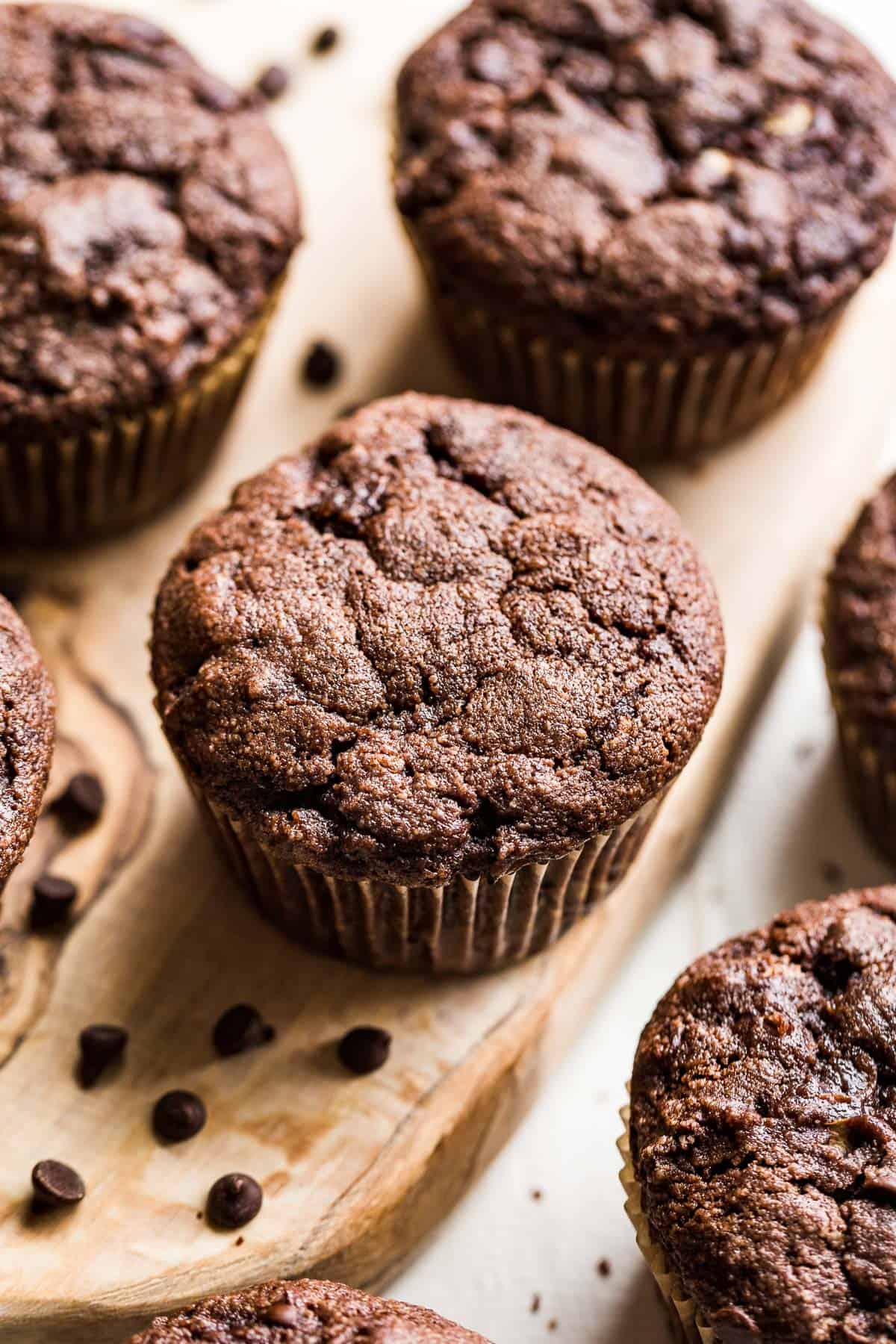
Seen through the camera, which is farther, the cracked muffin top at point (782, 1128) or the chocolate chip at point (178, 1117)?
the chocolate chip at point (178, 1117)

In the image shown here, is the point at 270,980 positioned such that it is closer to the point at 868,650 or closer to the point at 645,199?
the point at 868,650

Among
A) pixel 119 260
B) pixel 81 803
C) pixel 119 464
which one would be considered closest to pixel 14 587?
pixel 119 464

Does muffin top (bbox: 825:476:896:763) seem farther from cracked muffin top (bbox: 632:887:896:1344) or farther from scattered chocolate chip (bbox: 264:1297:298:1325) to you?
scattered chocolate chip (bbox: 264:1297:298:1325)

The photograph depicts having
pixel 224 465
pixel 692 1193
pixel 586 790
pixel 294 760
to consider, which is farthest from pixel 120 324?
pixel 692 1193

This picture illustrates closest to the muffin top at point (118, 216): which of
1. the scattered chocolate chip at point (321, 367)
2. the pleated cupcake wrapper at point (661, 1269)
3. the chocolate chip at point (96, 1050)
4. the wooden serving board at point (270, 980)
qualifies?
the scattered chocolate chip at point (321, 367)

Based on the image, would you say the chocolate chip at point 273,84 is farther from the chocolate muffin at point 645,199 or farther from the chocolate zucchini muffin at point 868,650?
the chocolate zucchini muffin at point 868,650

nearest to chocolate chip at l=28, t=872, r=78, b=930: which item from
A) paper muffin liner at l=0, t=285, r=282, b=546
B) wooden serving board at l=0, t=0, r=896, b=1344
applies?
wooden serving board at l=0, t=0, r=896, b=1344

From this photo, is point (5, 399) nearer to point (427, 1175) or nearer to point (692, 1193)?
point (427, 1175)
